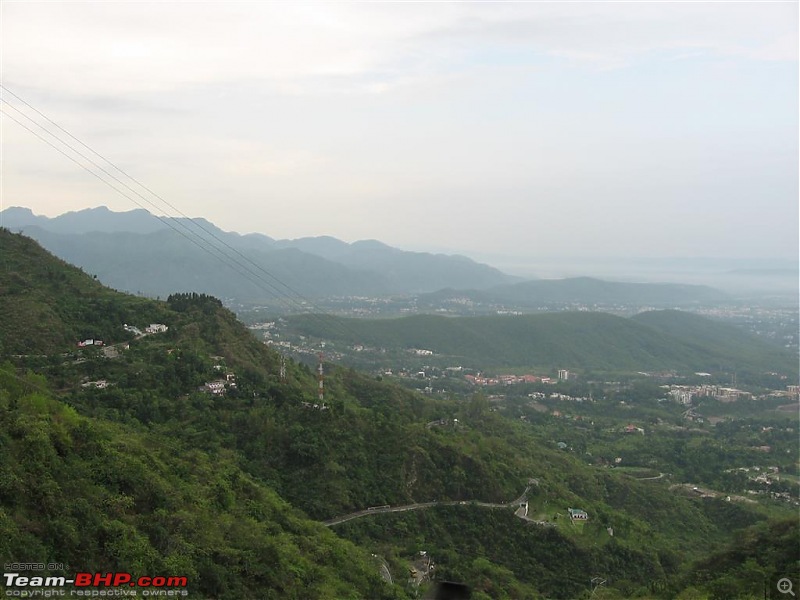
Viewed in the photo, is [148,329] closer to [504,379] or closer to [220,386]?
[220,386]

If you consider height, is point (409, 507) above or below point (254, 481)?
below

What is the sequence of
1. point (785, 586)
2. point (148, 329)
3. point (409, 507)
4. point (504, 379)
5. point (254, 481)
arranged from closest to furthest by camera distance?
point (785, 586) → point (254, 481) → point (409, 507) → point (148, 329) → point (504, 379)

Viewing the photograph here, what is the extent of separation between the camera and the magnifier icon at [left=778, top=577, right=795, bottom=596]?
13.9 meters

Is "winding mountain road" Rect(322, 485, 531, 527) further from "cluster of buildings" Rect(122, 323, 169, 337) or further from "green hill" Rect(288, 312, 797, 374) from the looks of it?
"green hill" Rect(288, 312, 797, 374)

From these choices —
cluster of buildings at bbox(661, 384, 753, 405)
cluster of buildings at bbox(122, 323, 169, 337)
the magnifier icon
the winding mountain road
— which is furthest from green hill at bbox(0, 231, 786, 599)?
cluster of buildings at bbox(661, 384, 753, 405)

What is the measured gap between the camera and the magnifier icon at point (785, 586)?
45.6ft

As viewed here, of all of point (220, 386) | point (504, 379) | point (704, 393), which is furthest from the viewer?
point (504, 379)

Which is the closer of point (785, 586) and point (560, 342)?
point (785, 586)

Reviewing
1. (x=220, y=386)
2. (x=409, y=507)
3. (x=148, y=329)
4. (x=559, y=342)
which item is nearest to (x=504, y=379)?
(x=559, y=342)

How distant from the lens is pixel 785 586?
14.1 m

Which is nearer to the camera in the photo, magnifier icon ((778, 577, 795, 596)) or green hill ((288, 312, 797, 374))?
magnifier icon ((778, 577, 795, 596))

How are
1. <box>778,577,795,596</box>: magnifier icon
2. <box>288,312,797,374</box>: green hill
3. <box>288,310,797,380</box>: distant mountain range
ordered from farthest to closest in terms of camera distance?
<box>288,312,797,374</box>: green hill, <box>288,310,797,380</box>: distant mountain range, <box>778,577,795,596</box>: magnifier icon

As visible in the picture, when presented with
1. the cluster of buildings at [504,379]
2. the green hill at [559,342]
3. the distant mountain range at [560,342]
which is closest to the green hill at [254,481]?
the cluster of buildings at [504,379]

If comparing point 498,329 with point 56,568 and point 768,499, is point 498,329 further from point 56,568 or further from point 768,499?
point 56,568
